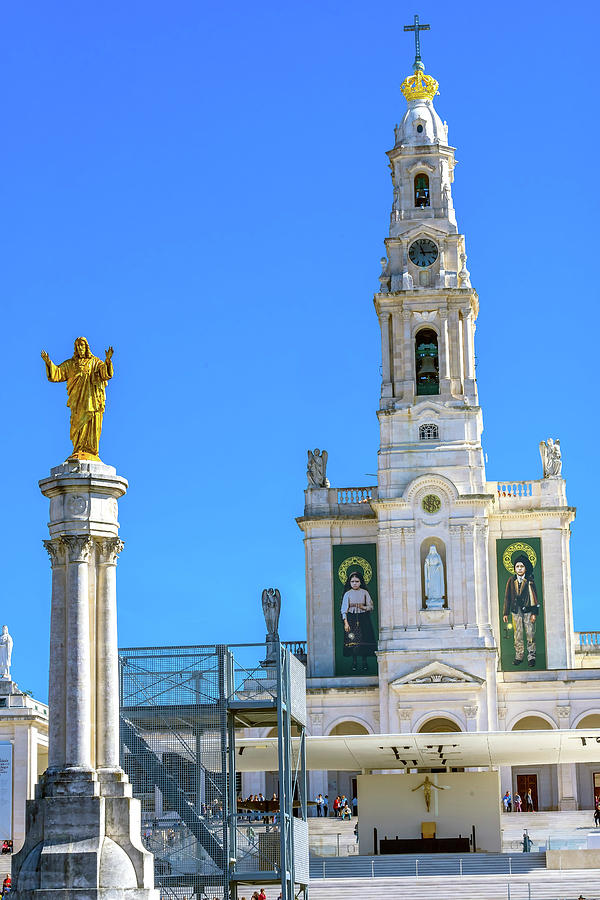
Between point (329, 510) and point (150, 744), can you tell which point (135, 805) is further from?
point (329, 510)

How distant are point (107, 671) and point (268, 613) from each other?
42328 mm

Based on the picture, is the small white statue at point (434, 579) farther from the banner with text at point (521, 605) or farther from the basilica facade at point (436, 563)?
the banner with text at point (521, 605)

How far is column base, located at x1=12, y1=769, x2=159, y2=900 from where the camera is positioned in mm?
28266

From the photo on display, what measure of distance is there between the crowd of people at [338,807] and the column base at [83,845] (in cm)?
3716

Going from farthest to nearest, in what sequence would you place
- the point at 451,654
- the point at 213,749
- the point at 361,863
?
the point at 451,654 → the point at 361,863 → the point at 213,749

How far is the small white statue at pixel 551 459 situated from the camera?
73000 millimetres

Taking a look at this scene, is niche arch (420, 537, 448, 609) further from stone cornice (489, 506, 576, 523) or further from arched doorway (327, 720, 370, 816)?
arched doorway (327, 720, 370, 816)

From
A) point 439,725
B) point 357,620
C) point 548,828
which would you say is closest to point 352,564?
point 357,620

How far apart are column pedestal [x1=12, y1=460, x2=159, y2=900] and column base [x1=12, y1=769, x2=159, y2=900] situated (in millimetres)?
16

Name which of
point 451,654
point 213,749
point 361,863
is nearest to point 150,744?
point 213,749

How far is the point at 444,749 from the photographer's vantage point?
178 feet

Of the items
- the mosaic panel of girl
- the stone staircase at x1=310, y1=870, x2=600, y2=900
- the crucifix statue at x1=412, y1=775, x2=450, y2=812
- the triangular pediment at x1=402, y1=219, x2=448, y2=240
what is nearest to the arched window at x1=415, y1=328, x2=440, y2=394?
the triangular pediment at x1=402, y1=219, x2=448, y2=240

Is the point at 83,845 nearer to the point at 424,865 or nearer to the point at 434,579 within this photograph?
the point at 424,865

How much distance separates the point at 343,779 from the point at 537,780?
7.75m
